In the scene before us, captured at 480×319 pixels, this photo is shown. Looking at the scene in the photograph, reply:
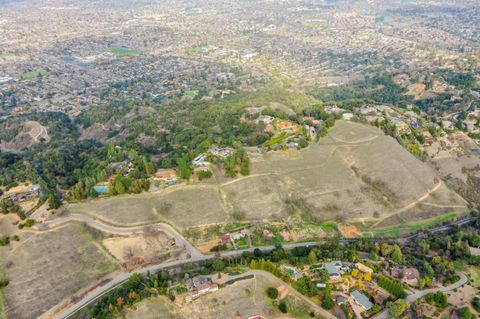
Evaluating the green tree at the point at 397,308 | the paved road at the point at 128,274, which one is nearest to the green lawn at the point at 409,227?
the paved road at the point at 128,274

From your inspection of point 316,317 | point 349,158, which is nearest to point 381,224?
A: point 349,158

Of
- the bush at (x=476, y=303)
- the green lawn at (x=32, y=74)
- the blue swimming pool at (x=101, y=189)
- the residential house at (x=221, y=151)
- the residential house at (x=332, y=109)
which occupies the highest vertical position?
the green lawn at (x=32, y=74)

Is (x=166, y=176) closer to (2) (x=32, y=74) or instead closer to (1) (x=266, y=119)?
(1) (x=266, y=119)

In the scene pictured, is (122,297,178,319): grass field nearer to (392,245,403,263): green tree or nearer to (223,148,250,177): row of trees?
(392,245,403,263): green tree

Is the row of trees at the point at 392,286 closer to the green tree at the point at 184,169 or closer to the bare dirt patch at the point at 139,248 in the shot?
the bare dirt patch at the point at 139,248

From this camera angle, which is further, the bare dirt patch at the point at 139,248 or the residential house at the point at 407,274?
the bare dirt patch at the point at 139,248

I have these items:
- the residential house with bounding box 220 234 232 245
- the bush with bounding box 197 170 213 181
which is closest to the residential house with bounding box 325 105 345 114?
the bush with bounding box 197 170 213 181
